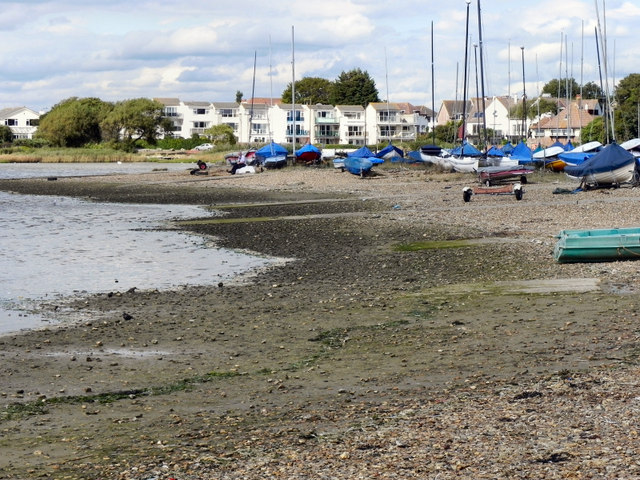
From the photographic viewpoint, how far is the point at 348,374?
1045 centimetres

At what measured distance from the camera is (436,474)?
688 cm

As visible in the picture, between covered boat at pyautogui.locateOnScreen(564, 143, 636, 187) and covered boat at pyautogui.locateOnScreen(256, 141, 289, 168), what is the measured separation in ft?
114

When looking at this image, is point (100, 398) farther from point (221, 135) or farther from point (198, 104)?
point (198, 104)

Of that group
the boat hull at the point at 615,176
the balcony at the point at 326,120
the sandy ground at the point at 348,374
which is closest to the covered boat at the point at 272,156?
the boat hull at the point at 615,176

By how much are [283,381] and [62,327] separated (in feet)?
17.3

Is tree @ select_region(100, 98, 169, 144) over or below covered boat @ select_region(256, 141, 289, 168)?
over

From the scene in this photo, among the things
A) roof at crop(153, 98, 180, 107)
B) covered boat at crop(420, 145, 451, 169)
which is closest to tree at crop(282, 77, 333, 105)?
roof at crop(153, 98, 180, 107)

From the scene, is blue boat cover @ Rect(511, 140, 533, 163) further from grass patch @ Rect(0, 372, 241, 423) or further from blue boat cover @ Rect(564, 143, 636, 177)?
grass patch @ Rect(0, 372, 241, 423)

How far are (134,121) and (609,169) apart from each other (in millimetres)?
100771

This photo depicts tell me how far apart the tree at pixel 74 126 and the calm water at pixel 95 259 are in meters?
96.7

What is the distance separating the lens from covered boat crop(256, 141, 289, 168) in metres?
70.7

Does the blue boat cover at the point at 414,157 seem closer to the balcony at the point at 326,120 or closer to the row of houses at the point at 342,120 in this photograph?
the row of houses at the point at 342,120

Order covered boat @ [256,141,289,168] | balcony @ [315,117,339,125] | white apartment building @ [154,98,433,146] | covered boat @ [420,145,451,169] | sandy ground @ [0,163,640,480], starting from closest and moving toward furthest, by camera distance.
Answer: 1. sandy ground @ [0,163,640,480]
2. covered boat @ [420,145,451,169]
3. covered boat @ [256,141,289,168]
4. white apartment building @ [154,98,433,146]
5. balcony @ [315,117,339,125]

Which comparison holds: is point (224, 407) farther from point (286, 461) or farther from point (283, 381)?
point (286, 461)
